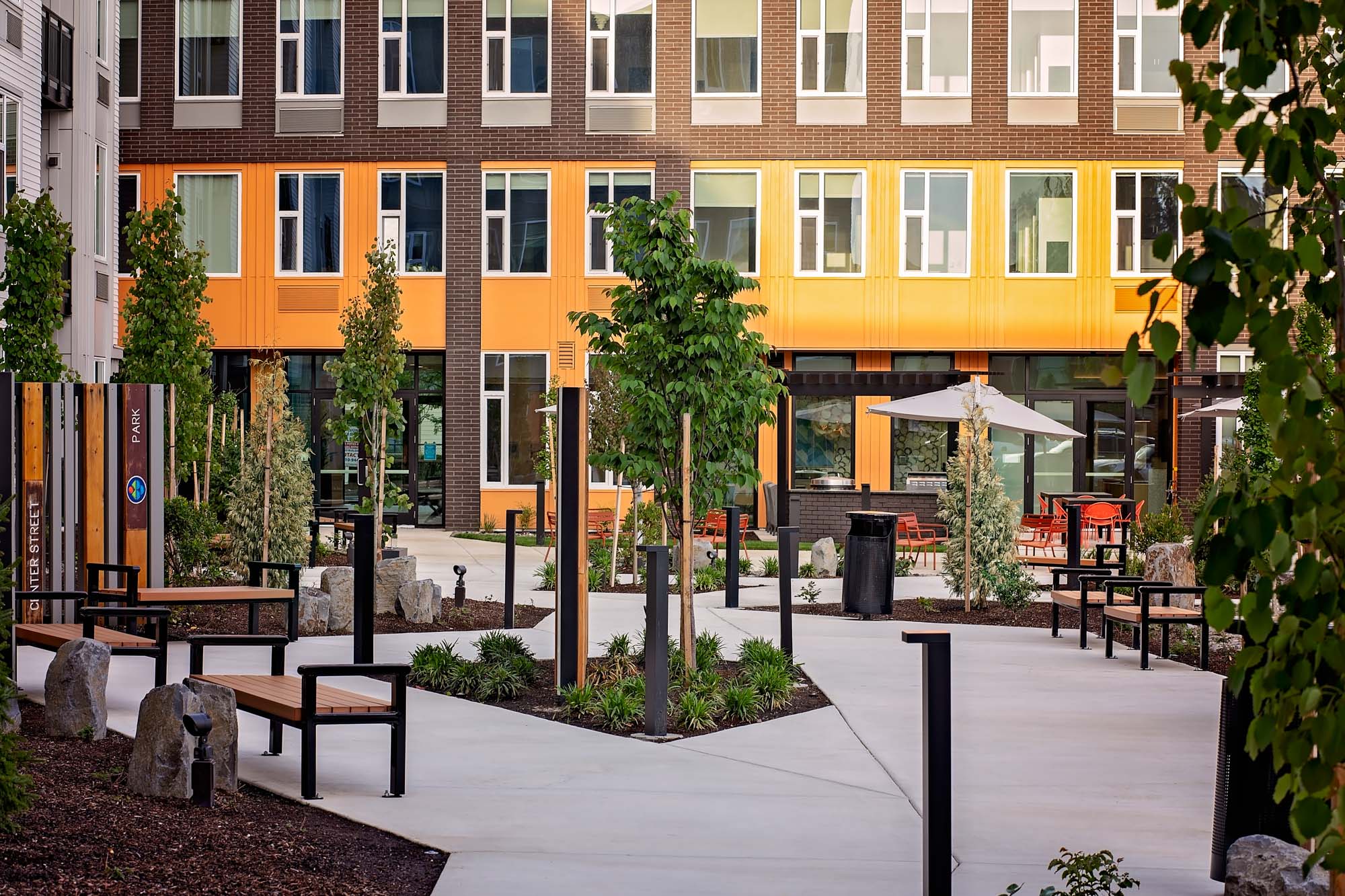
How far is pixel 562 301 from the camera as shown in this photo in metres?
30.6

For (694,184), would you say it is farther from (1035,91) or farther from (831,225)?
(1035,91)

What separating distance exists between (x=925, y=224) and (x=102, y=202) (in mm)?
16549

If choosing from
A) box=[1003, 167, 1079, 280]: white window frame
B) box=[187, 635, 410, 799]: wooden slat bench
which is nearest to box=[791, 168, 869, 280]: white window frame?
box=[1003, 167, 1079, 280]: white window frame

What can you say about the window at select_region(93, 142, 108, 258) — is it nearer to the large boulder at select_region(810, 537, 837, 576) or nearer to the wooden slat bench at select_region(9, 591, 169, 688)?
the large boulder at select_region(810, 537, 837, 576)

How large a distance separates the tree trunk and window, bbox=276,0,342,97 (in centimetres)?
2253

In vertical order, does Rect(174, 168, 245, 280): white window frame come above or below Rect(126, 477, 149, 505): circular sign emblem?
above

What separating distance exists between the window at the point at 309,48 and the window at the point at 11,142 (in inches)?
356

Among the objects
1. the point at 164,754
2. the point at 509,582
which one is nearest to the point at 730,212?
the point at 509,582

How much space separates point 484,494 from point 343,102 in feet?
29.3

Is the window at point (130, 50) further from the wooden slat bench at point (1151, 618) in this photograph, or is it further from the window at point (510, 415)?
the wooden slat bench at point (1151, 618)

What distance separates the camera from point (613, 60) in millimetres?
30453

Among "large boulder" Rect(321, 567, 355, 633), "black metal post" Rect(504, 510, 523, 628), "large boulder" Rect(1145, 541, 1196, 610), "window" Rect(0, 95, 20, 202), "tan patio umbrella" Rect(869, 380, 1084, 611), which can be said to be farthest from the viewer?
"window" Rect(0, 95, 20, 202)

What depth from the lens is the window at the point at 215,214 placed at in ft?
101

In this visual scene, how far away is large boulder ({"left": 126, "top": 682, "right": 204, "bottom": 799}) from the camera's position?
6.31 metres
